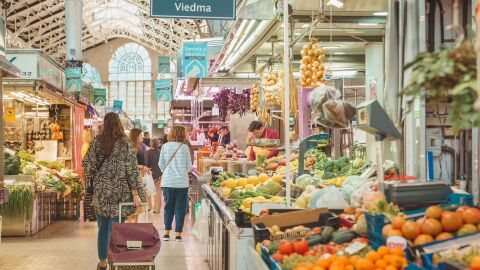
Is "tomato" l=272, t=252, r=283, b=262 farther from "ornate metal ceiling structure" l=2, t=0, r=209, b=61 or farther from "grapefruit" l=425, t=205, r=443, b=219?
"ornate metal ceiling structure" l=2, t=0, r=209, b=61

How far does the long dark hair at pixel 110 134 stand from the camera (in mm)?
6191

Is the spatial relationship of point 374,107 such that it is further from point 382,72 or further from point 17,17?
point 17,17

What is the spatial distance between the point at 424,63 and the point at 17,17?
28763 millimetres

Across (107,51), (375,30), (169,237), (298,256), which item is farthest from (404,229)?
(107,51)

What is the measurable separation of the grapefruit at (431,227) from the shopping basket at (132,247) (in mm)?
2983

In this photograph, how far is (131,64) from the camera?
46.0m

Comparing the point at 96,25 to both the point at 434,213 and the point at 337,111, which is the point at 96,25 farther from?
the point at 434,213

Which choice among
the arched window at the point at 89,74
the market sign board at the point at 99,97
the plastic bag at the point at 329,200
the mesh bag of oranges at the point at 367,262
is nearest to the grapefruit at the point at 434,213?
the mesh bag of oranges at the point at 367,262

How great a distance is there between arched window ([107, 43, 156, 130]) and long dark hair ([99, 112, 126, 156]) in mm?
39143

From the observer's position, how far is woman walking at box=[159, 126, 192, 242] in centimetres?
891

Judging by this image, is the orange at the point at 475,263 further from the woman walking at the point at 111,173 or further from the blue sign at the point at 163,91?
the blue sign at the point at 163,91

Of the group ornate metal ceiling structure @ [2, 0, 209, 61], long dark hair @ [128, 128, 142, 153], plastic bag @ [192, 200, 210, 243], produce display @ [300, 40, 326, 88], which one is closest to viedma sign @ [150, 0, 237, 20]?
produce display @ [300, 40, 326, 88]

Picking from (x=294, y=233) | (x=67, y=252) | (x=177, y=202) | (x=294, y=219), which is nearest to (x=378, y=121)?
(x=294, y=233)

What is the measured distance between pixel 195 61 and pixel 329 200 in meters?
9.04
